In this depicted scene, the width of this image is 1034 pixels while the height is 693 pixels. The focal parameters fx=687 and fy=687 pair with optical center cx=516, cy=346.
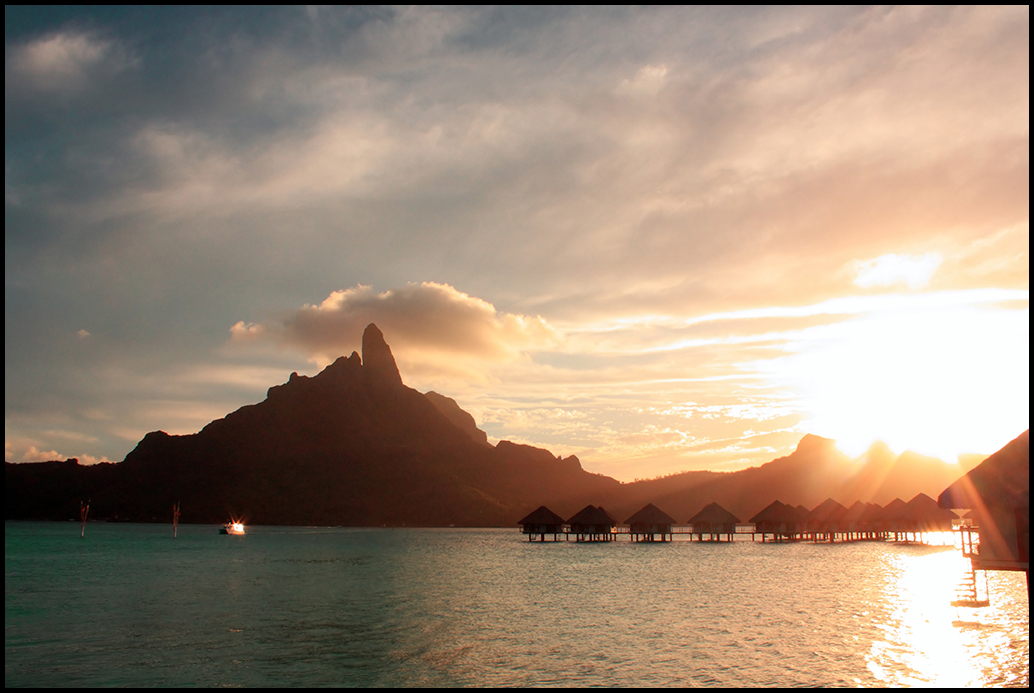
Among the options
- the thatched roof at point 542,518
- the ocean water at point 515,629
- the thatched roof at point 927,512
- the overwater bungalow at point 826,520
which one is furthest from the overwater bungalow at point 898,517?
the thatched roof at point 542,518

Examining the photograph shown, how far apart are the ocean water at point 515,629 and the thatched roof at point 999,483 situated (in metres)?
4.70

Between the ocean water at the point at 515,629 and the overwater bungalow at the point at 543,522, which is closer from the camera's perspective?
the ocean water at the point at 515,629

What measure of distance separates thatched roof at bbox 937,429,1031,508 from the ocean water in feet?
15.4

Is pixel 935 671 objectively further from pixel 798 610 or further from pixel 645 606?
pixel 645 606

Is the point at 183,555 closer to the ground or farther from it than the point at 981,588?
closer to the ground

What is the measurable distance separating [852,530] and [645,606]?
8004cm

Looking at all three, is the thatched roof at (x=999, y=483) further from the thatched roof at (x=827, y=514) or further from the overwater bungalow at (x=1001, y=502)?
the thatched roof at (x=827, y=514)

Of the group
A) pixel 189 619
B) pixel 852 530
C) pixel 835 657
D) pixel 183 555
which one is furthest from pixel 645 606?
pixel 852 530

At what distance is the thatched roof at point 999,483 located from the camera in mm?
16875

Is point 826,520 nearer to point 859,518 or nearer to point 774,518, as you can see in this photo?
point 859,518

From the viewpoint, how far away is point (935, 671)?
19.1m

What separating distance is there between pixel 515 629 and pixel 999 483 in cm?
1677

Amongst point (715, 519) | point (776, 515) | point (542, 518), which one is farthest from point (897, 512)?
point (542, 518)

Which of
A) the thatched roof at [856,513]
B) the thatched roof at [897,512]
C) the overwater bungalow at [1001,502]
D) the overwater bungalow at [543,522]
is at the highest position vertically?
the overwater bungalow at [1001,502]
